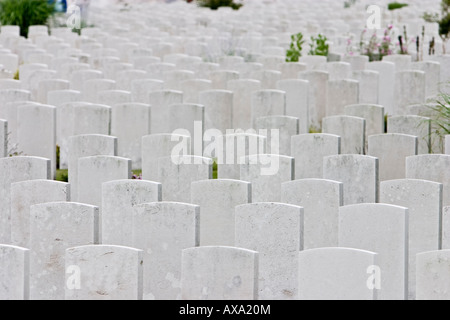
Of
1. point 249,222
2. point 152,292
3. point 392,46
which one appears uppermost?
point 392,46

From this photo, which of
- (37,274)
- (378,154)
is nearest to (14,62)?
(378,154)

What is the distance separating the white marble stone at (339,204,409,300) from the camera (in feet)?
18.6

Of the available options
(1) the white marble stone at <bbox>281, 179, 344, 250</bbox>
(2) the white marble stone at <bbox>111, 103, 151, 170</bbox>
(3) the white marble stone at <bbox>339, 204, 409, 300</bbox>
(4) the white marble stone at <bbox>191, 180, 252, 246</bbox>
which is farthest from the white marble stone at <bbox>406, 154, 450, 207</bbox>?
(2) the white marble stone at <bbox>111, 103, 151, 170</bbox>

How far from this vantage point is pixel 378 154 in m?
8.07

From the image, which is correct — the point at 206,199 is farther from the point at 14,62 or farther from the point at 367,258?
the point at 14,62

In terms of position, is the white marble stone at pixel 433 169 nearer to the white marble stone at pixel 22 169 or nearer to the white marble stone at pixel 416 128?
the white marble stone at pixel 416 128

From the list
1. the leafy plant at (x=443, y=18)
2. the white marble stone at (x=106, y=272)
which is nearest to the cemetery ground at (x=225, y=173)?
the white marble stone at (x=106, y=272)

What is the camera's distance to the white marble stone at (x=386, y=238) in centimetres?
567

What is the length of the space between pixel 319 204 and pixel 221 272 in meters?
1.34

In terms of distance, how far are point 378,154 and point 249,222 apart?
243 cm

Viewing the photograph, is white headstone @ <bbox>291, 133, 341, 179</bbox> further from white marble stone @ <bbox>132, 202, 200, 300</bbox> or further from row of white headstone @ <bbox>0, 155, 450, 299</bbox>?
white marble stone @ <bbox>132, 202, 200, 300</bbox>

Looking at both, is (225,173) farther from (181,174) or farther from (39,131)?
(39,131)

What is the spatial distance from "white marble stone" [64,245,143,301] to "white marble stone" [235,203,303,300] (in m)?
0.87
